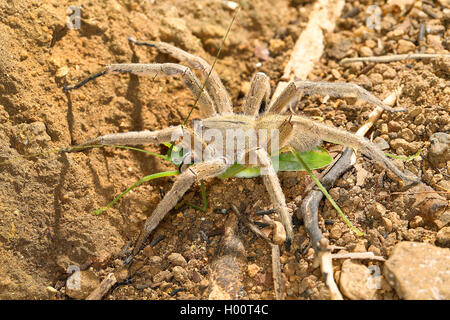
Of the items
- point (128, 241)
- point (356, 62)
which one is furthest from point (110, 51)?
point (356, 62)

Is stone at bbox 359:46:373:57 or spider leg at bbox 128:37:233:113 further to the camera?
stone at bbox 359:46:373:57

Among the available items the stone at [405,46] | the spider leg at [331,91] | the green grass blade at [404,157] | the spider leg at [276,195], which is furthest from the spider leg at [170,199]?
the stone at [405,46]

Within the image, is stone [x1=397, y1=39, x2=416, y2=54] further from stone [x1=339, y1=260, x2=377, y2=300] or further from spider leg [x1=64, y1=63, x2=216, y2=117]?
stone [x1=339, y1=260, x2=377, y2=300]

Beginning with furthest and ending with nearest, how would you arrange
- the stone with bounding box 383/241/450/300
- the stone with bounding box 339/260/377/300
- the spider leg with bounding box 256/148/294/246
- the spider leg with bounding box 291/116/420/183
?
the spider leg with bounding box 291/116/420/183
the spider leg with bounding box 256/148/294/246
the stone with bounding box 339/260/377/300
the stone with bounding box 383/241/450/300

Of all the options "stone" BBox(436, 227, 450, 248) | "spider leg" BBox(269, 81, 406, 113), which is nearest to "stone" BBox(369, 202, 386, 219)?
"stone" BBox(436, 227, 450, 248)

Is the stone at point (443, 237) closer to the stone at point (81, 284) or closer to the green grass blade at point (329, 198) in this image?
the green grass blade at point (329, 198)

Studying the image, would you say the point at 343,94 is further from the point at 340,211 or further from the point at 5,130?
the point at 5,130
